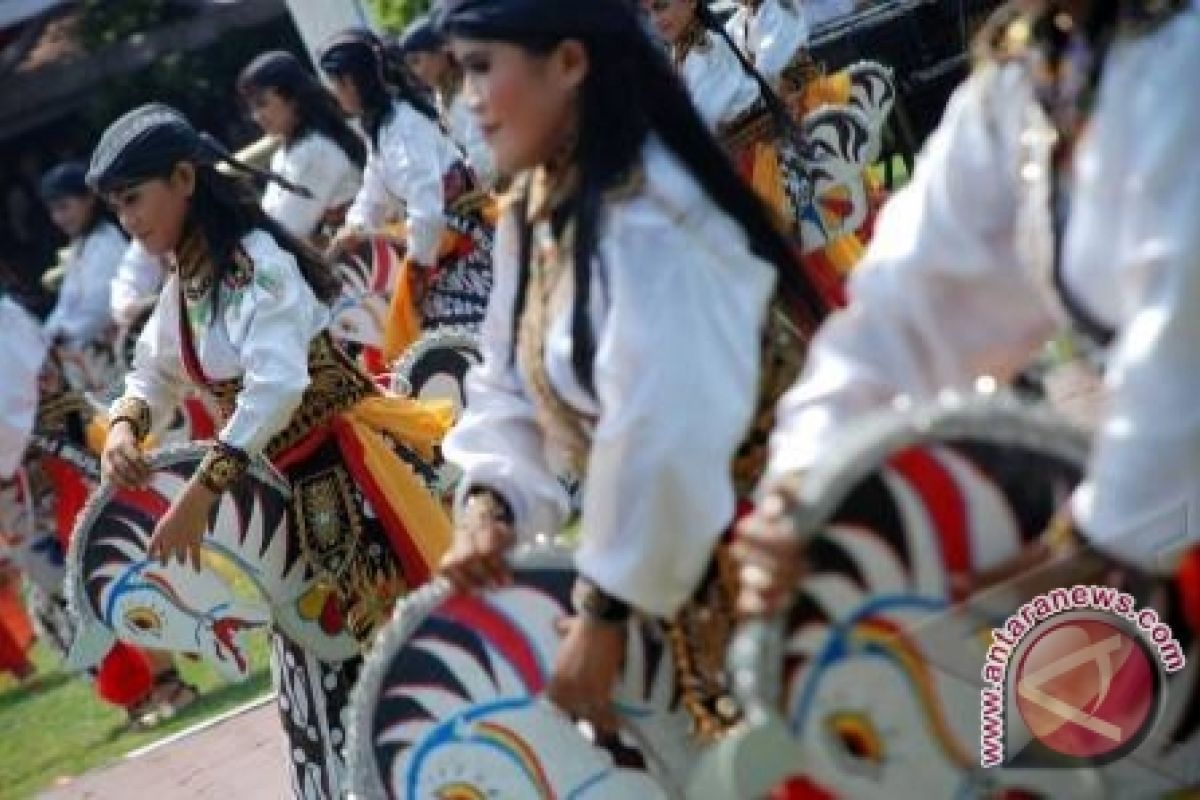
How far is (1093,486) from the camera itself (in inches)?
98.4

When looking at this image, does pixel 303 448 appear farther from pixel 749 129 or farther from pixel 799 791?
pixel 799 791

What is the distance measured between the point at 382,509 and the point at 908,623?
2.72m

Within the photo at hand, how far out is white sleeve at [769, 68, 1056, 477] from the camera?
2.88 m

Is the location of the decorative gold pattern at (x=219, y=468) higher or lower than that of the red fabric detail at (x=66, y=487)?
higher

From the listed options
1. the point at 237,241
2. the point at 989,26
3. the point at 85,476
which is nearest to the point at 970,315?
the point at 989,26

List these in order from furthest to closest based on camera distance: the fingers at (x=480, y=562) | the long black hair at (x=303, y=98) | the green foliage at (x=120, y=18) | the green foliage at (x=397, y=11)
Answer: the green foliage at (x=120, y=18) < the green foliage at (x=397, y=11) < the long black hair at (x=303, y=98) < the fingers at (x=480, y=562)

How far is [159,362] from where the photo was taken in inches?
203

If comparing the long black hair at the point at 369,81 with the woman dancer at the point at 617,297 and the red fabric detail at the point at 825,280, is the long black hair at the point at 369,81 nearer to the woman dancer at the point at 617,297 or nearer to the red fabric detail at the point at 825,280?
the red fabric detail at the point at 825,280

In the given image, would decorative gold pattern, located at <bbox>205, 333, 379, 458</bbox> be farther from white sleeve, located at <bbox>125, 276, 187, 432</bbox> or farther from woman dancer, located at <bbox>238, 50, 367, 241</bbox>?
woman dancer, located at <bbox>238, 50, 367, 241</bbox>

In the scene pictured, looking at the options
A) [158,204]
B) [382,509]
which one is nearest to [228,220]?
[158,204]

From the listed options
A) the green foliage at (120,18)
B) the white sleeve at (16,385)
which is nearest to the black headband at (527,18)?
the white sleeve at (16,385)

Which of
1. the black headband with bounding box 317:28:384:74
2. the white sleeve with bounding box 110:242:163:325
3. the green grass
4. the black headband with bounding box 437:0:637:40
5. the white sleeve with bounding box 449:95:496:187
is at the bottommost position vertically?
the green grass

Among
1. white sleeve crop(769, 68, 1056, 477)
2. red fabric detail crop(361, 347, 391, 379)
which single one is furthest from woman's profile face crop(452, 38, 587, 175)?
red fabric detail crop(361, 347, 391, 379)

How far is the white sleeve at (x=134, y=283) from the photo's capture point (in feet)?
33.4
